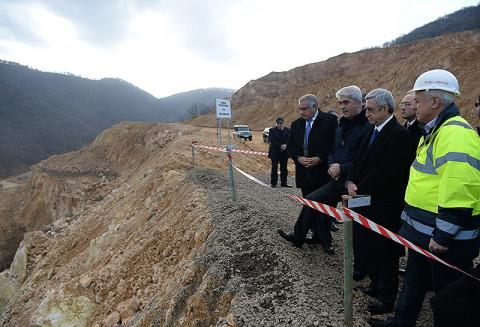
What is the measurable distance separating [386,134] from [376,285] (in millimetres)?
1563

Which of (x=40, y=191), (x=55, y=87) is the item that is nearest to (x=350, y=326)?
(x=40, y=191)

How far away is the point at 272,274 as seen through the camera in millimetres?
3805

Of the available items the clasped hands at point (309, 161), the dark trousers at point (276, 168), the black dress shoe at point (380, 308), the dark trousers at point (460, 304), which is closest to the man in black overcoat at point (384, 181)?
the black dress shoe at point (380, 308)

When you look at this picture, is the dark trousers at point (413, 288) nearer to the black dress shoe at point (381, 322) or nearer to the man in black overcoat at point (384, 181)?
the black dress shoe at point (381, 322)

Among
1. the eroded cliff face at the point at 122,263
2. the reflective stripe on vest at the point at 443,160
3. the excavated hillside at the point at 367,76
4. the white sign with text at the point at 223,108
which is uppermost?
the excavated hillside at the point at 367,76

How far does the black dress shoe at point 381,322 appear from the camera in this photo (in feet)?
9.81

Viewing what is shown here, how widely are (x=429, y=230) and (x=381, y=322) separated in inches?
38.4

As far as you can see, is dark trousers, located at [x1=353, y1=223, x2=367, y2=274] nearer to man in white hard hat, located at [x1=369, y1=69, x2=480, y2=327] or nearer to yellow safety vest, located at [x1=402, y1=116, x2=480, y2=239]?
man in white hard hat, located at [x1=369, y1=69, x2=480, y2=327]

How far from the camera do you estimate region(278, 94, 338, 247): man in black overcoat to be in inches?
173

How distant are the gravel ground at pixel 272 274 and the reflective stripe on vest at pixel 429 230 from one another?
0.99 meters

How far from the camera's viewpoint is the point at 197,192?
749cm

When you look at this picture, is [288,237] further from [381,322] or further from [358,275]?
[381,322]

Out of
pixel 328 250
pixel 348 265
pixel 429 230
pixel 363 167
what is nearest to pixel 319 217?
pixel 328 250

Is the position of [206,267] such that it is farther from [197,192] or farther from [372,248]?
[197,192]
